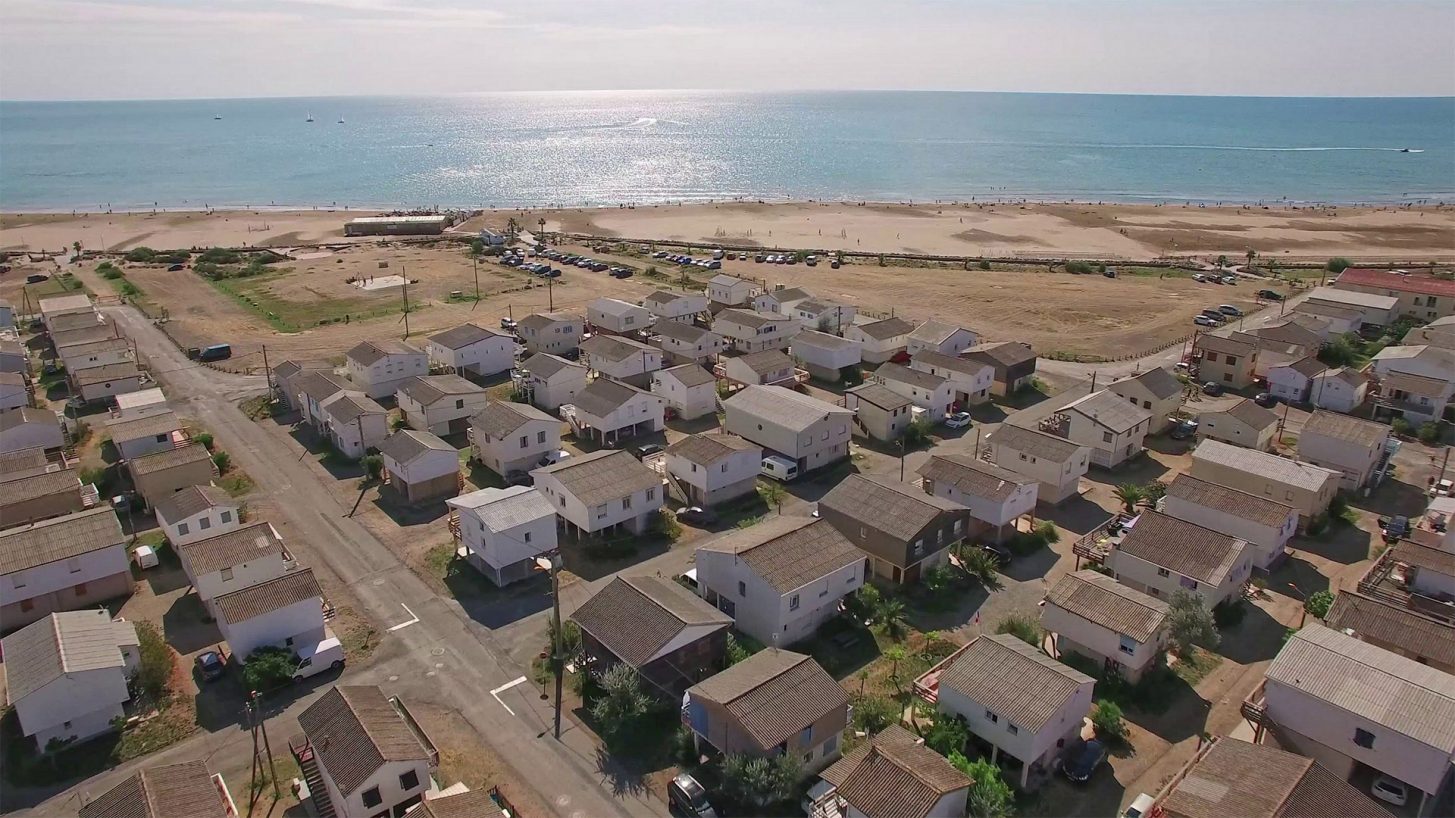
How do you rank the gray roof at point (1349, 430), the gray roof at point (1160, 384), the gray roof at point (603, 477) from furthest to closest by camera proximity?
1. the gray roof at point (1160, 384)
2. the gray roof at point (1349, 430)
3. the gray roof at point (603, 477)

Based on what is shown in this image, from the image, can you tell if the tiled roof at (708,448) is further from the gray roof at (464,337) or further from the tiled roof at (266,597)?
the gray roof at (464,337)

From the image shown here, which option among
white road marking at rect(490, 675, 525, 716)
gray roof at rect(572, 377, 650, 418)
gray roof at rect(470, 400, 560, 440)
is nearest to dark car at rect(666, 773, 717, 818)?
white road marking at rect(490, 675, 525, 716)

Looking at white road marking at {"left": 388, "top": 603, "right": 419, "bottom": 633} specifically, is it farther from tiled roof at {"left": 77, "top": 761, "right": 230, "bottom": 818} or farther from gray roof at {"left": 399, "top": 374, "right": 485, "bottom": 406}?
gray roof at {"left": 399, "top": 374, "right": 485, "bottom": 406}

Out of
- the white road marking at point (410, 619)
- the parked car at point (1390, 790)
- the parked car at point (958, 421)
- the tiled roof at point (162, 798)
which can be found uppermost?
the parked car at point (958, 421)

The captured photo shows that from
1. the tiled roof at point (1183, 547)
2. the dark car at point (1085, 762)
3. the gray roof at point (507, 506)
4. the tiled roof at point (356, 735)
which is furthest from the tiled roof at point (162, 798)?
the tiled roof at point (1183, 547)

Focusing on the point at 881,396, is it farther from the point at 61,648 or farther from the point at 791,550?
the point at 61,648

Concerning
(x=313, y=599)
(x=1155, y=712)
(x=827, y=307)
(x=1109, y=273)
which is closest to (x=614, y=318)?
(x=827, y=307)

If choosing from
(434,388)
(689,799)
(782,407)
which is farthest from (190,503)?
(782,407)
